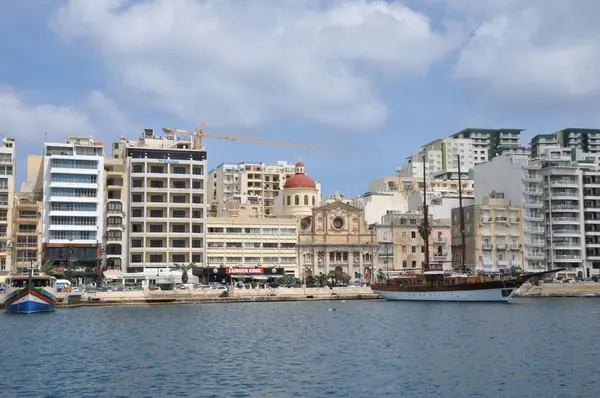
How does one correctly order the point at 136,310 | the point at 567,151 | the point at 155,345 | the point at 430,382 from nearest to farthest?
the point at 430,382 → the point at 155,345 → the point at 136,310 → the point at 567,151

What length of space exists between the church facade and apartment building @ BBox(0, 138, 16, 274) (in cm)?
5041

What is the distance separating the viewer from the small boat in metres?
87.4

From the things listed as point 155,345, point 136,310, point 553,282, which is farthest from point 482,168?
point 155,345

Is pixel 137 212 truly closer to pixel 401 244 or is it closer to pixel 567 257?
pixel 401 244

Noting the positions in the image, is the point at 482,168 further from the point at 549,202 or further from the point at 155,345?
the point at 155,345

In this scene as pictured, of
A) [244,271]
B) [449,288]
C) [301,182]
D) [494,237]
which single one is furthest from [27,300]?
[494,237]

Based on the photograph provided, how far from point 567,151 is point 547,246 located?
32.6m

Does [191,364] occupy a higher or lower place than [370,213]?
lower

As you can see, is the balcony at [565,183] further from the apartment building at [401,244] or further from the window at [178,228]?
the window at [178,228]

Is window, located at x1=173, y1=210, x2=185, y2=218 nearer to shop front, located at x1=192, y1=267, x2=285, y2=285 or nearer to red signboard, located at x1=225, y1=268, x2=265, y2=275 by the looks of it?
shop front, located at x1=192, y1=267, x2=285, y2=285

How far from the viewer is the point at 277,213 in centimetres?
16475

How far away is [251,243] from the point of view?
139875 mm

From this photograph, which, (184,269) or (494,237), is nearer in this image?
(184,269)

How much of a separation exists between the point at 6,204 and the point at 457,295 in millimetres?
70892
